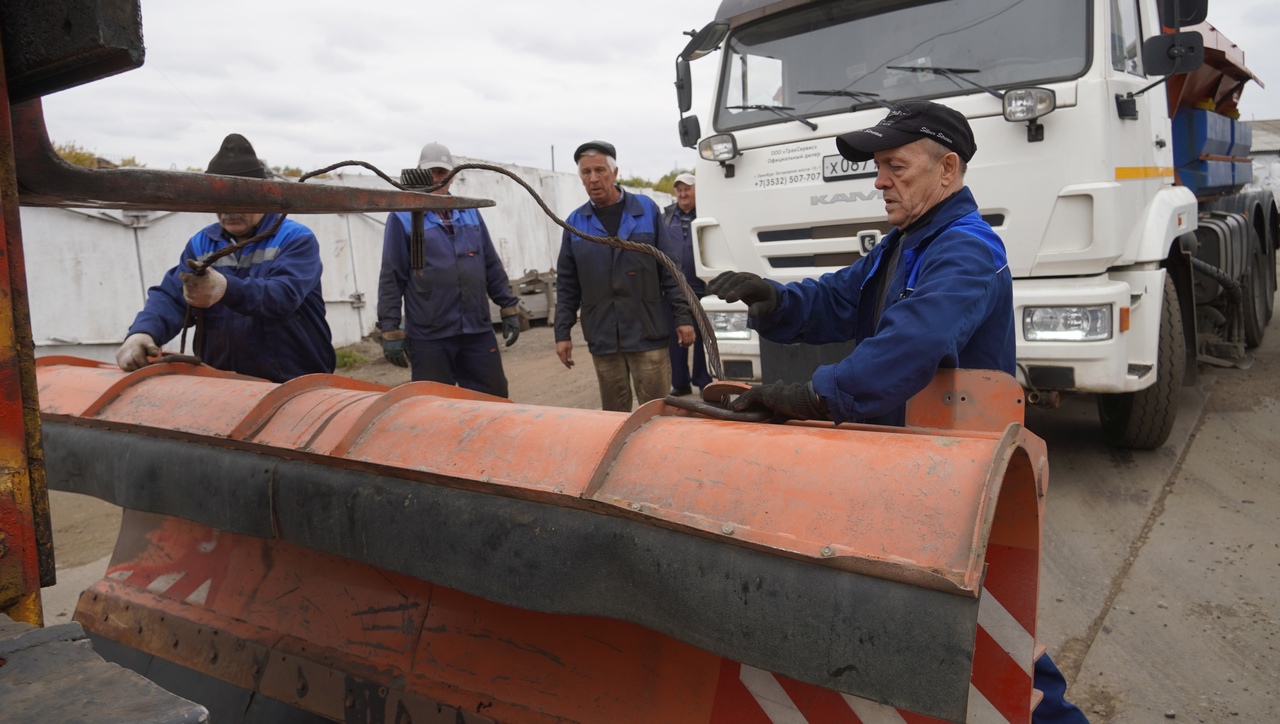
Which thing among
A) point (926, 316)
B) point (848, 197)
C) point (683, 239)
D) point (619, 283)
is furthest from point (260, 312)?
point (683, 239)

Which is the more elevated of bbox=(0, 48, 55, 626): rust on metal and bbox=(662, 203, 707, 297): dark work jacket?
bbox=(662, 203, 707, 297): dark work jacket

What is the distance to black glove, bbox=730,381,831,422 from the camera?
1771mm

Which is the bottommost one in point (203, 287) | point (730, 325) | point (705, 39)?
point (730, 325)

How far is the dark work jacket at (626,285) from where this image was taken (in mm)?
4891

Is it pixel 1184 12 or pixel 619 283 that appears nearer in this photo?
pixel 1184 12

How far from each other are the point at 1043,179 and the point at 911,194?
2.16 metres

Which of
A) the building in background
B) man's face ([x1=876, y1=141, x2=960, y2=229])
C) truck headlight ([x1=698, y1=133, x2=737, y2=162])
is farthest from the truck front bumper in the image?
the building in background

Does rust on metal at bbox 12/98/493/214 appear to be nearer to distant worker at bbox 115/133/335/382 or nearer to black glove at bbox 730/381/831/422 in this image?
black glove at bbox 730/381/831/422

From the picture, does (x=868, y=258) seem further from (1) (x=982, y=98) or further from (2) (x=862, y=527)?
(1) (x=982, y=98)

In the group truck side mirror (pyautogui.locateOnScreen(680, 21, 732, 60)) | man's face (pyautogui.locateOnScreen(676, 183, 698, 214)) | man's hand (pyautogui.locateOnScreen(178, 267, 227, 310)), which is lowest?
man's hand (pyautogui.locateOnScreen(178, 267, 227, 310))

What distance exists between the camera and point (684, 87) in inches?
198

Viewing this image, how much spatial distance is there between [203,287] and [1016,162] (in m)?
3.42

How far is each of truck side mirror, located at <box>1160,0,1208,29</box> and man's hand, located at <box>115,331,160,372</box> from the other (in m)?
4.54

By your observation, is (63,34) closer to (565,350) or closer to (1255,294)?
(565,350)
